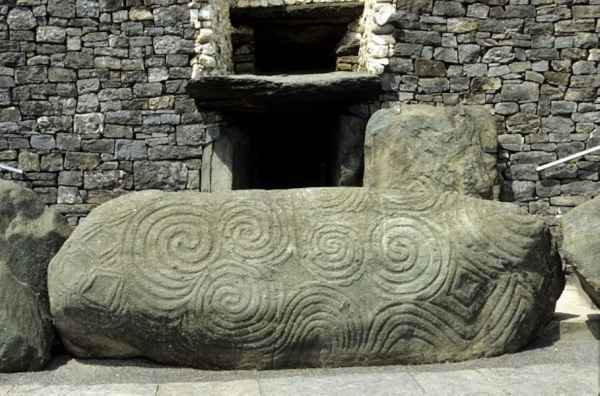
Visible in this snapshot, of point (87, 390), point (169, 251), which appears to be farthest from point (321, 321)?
point (87, 390)

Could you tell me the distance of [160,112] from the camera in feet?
22.6

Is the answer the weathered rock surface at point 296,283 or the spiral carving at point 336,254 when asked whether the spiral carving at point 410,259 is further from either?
the spiral carving at point 336,254

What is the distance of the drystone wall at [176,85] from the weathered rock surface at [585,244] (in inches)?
138

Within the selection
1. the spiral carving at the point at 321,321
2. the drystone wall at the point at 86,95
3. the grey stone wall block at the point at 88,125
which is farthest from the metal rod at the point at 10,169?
the spiral carving at the point at 321,321

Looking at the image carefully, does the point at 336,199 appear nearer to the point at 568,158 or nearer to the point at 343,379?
the point at 343,379

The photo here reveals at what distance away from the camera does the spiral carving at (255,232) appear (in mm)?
3291

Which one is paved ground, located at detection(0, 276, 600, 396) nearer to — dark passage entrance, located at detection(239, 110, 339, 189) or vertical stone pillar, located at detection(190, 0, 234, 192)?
vertical stone pillar, located at detection(190, 0, 234, 192)

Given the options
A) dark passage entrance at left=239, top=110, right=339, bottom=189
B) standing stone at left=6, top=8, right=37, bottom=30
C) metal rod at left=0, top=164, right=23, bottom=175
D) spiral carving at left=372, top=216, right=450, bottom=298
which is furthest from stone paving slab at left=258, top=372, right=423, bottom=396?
standing stone at left=6, top=8, right=37, bottom=30

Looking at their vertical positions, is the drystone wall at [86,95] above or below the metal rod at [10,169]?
above

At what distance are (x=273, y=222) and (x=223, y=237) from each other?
0.96ft

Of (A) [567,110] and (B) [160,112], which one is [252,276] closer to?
(B) [160,112]

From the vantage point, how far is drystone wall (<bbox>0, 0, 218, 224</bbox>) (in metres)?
6.84

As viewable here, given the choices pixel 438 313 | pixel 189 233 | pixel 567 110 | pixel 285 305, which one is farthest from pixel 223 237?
pixel 567 110

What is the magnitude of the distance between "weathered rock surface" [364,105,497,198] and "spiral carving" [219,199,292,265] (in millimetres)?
2381
